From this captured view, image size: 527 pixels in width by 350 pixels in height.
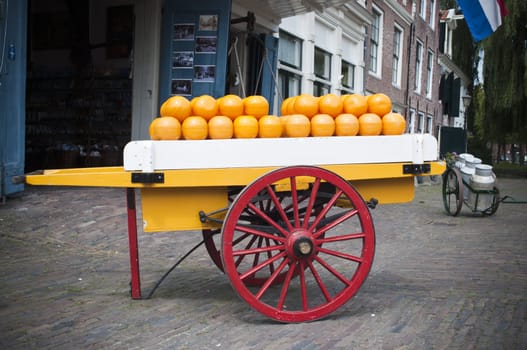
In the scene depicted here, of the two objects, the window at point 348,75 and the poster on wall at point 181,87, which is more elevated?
the window at point 348,75

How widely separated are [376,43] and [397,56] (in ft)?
7.74

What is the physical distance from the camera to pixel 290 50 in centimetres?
1148

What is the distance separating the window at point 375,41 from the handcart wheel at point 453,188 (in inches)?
329

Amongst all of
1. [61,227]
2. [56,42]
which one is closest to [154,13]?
[56,42]

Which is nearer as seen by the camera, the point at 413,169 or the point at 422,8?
the point at 413,169

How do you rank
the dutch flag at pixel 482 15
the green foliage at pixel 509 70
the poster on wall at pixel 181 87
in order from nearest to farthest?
the poster on wall at pixel 181 87
the dutch flag at pixel 482 15
the green foliage at pixel 509 70

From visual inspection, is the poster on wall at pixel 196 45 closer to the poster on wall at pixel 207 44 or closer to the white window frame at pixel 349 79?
the poster on wall at pixel 207 44

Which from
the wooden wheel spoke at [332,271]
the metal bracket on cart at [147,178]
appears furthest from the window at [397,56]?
the metal bracket on cart at [147,178]

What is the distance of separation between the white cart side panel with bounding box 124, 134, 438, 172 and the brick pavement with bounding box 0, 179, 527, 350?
88cm

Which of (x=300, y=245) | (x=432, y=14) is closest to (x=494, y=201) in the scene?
(x=300, y=245)

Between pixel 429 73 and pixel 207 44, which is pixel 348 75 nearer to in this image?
pixel 207 44

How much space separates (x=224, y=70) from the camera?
7.56 metres

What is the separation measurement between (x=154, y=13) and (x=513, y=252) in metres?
5.61

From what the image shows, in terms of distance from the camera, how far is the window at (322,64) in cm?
1289
